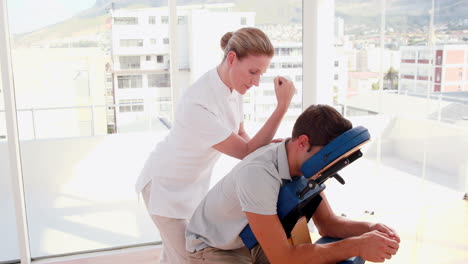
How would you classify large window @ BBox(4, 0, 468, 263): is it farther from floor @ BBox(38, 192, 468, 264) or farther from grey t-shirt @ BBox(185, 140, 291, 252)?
grey t-shirt @ BBox(185, 140, 291, 252)

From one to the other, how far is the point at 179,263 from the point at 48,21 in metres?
2.09

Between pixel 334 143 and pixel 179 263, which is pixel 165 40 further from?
pixel 334 143

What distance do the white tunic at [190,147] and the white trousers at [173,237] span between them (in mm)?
23

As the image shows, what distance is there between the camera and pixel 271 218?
1169mm

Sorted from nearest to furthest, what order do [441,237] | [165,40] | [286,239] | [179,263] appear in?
[286,239], [179,263], [165,40], [441,237]

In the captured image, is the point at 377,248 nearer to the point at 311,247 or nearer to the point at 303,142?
the point at 311,247

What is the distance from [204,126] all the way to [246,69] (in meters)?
0.23

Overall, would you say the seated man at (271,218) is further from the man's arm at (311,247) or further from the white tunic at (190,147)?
the white tunic at (190,147)

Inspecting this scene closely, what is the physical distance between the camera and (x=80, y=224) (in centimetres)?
357

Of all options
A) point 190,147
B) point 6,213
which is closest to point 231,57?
point 190,147

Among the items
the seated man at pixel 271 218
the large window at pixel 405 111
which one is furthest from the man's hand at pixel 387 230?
the large window at pixel 405 111

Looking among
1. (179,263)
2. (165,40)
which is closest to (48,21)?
(165,40)

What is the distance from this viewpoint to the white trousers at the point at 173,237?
5.00 feet

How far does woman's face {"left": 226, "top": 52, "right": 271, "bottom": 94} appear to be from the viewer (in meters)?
1.40
